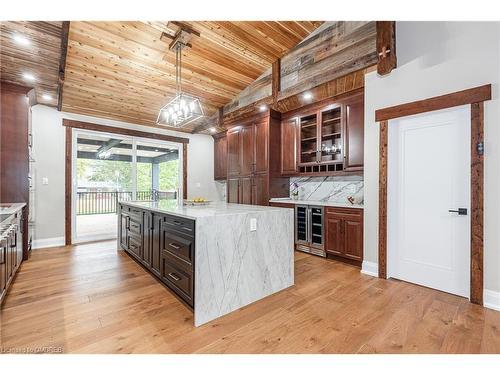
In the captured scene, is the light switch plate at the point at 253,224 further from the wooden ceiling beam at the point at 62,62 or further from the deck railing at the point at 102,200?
the deck railing at the point at 102,200

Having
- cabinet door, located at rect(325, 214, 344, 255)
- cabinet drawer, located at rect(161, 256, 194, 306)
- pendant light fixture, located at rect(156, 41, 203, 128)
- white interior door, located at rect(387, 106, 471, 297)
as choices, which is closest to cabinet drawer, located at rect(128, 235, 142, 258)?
cabinet drawer, located at rect(161, 256, 194, 306)

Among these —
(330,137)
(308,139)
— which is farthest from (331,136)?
(308,139)

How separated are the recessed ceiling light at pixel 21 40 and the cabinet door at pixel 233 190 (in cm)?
388

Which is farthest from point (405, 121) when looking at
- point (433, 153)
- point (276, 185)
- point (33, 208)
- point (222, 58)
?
point (33, 208)

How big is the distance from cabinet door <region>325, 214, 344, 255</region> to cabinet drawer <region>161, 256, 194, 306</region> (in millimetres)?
2385

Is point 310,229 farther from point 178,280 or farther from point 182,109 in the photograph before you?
point 182,109

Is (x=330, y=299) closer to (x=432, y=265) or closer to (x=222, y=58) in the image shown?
(x=432, y=265)

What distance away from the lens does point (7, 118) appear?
3535 mm

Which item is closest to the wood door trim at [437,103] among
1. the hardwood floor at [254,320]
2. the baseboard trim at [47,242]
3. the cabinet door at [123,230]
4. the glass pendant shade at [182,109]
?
the hardwood floor at [254,320]

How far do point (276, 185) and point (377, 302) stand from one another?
2.86m

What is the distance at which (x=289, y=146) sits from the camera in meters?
4.76

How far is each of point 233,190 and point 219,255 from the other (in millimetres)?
3618

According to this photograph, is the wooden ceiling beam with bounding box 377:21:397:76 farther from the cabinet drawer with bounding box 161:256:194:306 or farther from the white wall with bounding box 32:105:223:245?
the white wall with bounding box 32:105:223:245
